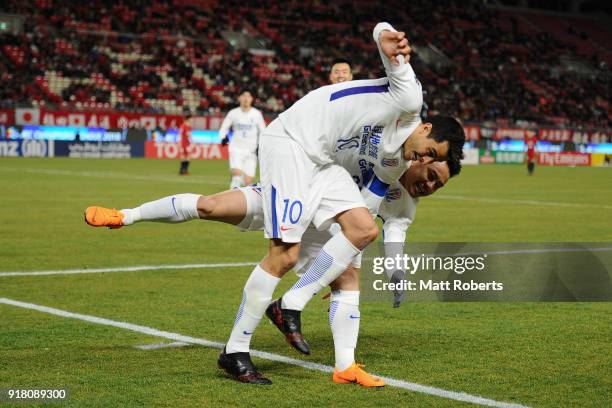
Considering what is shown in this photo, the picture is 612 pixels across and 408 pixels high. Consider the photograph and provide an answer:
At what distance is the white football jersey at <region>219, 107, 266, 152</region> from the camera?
20406mm

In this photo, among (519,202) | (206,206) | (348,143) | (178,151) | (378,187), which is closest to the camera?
(348,143)

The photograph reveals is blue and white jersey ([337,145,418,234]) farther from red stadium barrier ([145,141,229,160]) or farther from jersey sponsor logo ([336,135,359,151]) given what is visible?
red stadium barrier ([145,141,229,160])

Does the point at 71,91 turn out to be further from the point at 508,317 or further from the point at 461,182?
the point at 508,317

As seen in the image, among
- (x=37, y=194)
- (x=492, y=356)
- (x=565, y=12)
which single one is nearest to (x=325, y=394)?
(x=492, y=356)

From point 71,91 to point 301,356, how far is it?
41121 mm

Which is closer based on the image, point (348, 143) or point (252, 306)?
point (252, 306)

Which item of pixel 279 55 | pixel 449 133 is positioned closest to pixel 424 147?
pixel 449 133

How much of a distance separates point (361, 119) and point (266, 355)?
1.70 meters

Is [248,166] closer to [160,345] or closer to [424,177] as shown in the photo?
[160,345]

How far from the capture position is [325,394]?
16.6 ft

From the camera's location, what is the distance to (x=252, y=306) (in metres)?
5.44

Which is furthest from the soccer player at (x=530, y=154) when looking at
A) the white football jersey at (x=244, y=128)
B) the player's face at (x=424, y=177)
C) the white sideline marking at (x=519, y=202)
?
the player's face at (x=424, y=177)

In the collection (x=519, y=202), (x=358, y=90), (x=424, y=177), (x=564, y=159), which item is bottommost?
(x=564, y=159)

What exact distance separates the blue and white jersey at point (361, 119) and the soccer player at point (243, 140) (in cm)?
1465
